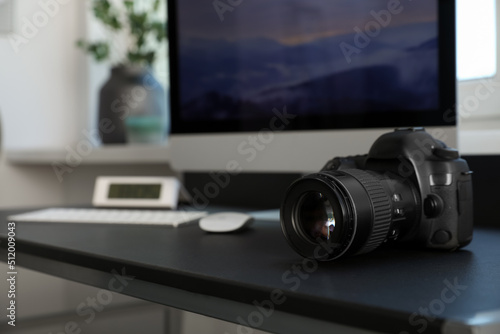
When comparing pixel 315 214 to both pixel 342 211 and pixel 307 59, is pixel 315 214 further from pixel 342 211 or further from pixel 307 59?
pixel 307 59

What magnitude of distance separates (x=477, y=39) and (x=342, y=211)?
0.71 m

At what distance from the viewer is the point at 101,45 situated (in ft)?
6.21

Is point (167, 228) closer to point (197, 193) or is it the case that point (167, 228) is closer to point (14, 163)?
point (197, 193)

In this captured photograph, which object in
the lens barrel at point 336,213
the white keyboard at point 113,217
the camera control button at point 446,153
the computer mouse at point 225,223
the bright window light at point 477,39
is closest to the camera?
the lens barrel at point 336,213

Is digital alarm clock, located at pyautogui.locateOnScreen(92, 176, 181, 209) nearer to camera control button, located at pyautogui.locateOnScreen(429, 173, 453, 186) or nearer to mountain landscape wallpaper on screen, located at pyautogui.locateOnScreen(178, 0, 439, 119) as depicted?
mountain landscape wallpaper on screen, located at pyautogui.locateOnScreen(178, 0, 439, 119)

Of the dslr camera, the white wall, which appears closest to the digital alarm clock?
the dslr camera

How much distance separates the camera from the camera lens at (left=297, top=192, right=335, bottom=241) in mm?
646

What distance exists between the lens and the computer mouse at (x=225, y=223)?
89 cm

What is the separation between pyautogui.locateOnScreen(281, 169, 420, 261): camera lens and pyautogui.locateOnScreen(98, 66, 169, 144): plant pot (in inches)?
44.1

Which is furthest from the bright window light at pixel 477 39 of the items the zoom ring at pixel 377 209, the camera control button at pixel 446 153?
the zoom ring at pixel 377 209

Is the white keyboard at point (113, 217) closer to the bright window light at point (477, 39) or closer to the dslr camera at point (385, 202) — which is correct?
the dslr camera at point (385, 202)

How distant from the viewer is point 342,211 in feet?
1.94

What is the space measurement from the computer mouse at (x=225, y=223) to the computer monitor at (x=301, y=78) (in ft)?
0.54

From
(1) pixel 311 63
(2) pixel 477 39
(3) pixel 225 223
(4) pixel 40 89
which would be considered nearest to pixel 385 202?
(3) pixel 225 223
